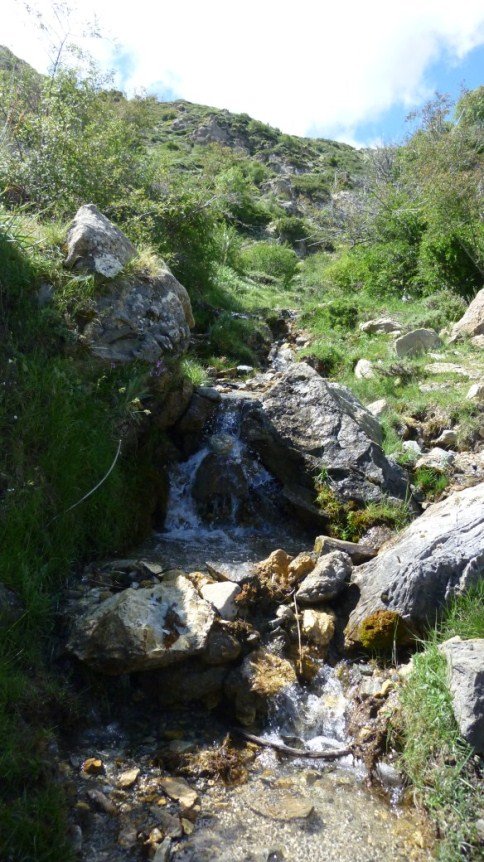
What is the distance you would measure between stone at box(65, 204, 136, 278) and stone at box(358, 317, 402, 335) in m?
5.84

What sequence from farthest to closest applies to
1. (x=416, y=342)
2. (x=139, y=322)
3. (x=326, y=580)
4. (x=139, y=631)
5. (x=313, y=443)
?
(x=416, y=342) < (x=313, y=443) < (x=139, y=322) < (x=326, y=580) < (x=139, y=631)

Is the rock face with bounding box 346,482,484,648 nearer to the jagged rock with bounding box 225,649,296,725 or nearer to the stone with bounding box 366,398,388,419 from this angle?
the jagged rock with bounding box 225,649,296,725

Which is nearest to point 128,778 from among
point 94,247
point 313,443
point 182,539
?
point 182,539

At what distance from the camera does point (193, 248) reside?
35.3 feet

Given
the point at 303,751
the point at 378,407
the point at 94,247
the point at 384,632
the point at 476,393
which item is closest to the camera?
the point at 303,751

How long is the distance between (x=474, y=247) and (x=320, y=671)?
Answer: 30.8 feet

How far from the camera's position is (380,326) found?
1066 centimetres

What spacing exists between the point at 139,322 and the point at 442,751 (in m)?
4.32

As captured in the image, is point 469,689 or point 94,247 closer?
point 469,689

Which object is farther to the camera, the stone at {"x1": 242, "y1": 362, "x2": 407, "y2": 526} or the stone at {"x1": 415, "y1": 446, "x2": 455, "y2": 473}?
the stone at {"x1": 415, "y1": 446, "x2": 455, "y2": 473}

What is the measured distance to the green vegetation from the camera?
2.85 metres

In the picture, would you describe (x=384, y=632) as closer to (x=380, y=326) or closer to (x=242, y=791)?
(x=242, y=791)

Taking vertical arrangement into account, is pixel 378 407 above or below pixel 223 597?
above

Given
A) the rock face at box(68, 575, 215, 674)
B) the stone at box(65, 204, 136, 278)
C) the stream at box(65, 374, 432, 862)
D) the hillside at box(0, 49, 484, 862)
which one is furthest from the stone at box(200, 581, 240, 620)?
the stone at box(65, 204, 136, 278)
